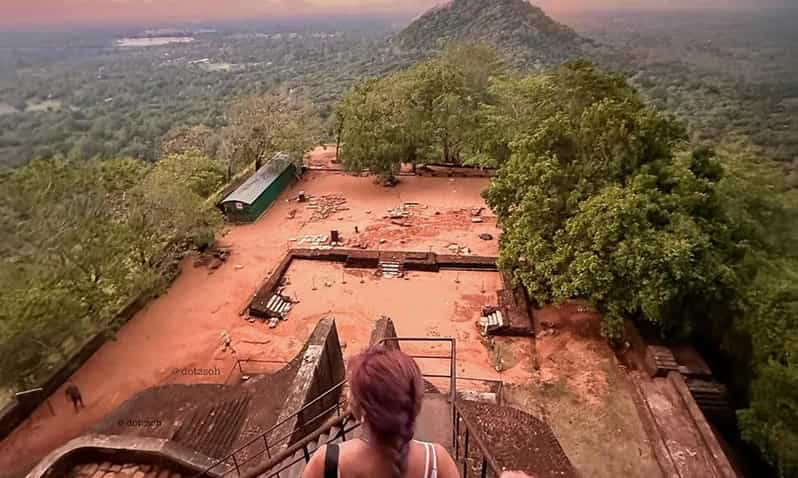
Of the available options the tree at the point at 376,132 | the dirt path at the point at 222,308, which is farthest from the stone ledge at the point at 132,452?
the tree at the point at 376,132

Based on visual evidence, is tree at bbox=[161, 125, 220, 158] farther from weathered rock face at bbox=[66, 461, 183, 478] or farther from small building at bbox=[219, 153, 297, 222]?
weathered rock face at bbox=[66, 461, 183, 478]

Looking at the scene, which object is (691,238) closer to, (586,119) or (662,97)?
(586,119)

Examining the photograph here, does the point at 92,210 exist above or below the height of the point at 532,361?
above

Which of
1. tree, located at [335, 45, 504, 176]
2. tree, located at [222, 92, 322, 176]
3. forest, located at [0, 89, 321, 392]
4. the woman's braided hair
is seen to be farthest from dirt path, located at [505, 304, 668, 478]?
tree, located at [222, 92, 322, 176]

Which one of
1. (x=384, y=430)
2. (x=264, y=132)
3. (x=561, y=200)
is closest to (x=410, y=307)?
(x=561, y=200)

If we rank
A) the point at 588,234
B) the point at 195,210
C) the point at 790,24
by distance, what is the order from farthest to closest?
the point at 790,24 < the point at 195,210 < the point at 588,234

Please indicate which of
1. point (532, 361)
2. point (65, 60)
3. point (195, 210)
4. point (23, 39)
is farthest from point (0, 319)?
point (65, 60)
